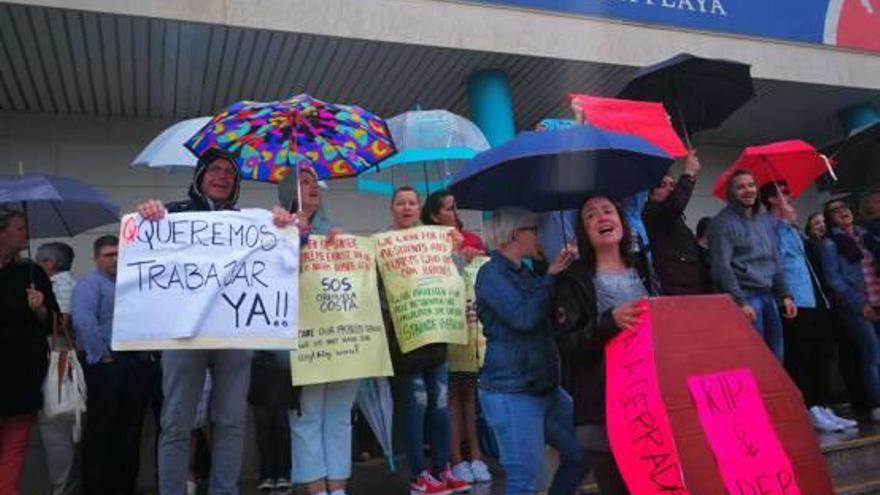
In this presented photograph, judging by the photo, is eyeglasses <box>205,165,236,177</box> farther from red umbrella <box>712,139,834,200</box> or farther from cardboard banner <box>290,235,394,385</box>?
red umbrella <box>712,139,834,200</box>

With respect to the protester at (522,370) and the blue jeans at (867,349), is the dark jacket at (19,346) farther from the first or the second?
the blue jeans at (867,349)

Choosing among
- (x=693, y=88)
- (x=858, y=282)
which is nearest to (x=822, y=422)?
(x=858, y=282)

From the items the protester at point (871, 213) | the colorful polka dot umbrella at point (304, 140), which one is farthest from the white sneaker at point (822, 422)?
the colorful polka dot umbrella at point (304, 140)

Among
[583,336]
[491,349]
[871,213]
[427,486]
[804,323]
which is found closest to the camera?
[583,336]

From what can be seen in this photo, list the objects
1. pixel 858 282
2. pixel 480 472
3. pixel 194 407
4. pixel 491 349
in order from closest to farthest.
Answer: pixel 491 349
pixel 194 407
pixel 480 472
pixel 858 282

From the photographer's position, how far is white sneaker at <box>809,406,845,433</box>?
5.50 meters

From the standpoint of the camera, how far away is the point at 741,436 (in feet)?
8.66

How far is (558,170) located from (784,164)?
119 inches

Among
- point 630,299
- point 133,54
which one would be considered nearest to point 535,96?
Result: point 133,54

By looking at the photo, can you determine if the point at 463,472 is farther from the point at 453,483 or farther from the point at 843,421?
the point at 843,421

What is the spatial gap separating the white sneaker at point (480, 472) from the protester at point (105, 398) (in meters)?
2.40

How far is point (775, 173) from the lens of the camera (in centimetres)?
564

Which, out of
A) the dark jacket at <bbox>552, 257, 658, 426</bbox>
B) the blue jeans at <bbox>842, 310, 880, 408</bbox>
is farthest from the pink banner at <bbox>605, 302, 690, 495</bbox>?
the blue jeans at <bbox>842, 310, 880, 408</bbox>

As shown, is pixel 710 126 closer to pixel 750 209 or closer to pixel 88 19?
pixel 750 209
